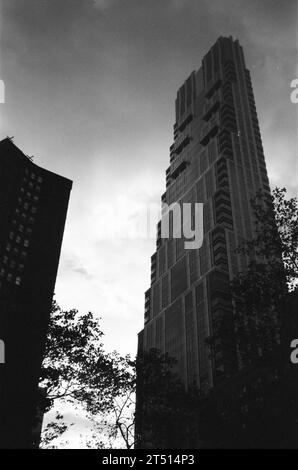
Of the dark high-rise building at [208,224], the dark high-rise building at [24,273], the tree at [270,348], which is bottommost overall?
the tree at [270,348]

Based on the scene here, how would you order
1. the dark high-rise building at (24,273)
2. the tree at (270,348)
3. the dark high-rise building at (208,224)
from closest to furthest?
1. the tree at (270,348)
2. the dark high-rise building at (24,273)
3. the dark high-rise building at (208,224)

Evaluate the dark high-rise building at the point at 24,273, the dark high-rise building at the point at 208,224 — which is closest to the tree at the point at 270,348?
the dark high-rise building at the point at 24,273

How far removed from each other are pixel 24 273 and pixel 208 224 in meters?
93.4

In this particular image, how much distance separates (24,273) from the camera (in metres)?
65.4

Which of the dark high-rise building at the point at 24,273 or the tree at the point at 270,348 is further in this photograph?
the dark high-rise building at the point at 24,273

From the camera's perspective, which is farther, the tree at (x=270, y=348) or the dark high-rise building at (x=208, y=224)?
the dark high-rise building at (x=208, y=224)

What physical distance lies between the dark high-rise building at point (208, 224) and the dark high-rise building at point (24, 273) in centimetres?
5109

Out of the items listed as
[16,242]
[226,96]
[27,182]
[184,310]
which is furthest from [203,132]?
[16,242]

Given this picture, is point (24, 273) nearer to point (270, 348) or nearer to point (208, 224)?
point (270, 348)

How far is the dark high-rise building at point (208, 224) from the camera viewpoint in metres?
131

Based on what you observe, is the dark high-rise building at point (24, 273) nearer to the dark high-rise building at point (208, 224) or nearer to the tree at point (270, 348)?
the tree at point (270, 348)

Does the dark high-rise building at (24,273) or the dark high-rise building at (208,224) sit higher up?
the dark high-rise building at (208,224)

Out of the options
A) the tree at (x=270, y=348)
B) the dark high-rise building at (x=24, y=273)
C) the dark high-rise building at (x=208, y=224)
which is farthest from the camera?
the dark high-rise building at (x=208, y=224)
